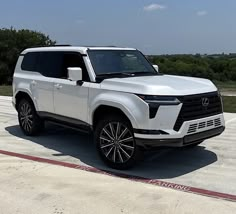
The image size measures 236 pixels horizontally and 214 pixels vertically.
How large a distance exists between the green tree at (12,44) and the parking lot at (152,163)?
42.2 m

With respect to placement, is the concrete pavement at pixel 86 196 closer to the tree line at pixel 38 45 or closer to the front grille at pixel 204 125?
the front grille at pixel 204 125

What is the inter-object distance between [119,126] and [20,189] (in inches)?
65.9

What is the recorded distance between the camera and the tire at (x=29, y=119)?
27.6 ft

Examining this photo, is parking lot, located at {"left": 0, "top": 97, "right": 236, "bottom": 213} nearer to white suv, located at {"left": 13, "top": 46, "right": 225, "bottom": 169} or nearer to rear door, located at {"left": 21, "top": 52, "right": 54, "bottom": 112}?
white suv, located at {"left": 13, "top": 46, "right": 225, "bottom": 169}

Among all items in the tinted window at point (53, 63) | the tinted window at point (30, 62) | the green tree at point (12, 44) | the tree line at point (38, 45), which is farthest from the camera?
the green tree at point (12, 44)

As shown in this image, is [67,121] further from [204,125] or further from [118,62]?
[204,125]

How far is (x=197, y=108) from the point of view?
19.5ft

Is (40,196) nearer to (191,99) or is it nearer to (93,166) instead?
(93,166)

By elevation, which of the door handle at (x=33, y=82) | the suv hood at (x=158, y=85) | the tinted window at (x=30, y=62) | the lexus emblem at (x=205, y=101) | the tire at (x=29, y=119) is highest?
the tinted window at (x=30, y=62)

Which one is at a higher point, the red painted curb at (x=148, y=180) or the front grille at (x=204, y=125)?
the front grille at (x=204, y=125)

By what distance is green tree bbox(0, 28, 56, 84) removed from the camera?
49.7 metres

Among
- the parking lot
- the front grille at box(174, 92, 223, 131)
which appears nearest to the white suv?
the front grille at box(174, 92, 223, 131)

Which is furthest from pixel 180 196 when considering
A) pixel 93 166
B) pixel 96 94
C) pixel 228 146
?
pixel 228 146

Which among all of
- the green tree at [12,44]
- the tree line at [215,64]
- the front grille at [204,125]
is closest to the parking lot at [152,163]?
the front grille at [204,125]
